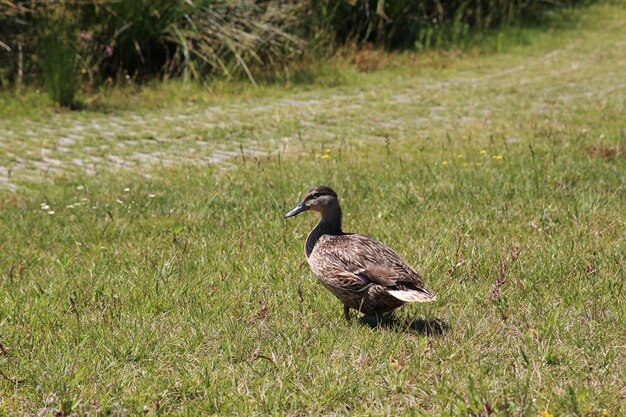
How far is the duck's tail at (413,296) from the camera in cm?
383

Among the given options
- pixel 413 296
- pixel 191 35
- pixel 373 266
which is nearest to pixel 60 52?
pixel 191 35

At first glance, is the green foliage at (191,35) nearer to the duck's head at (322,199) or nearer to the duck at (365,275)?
the duck's head at (322,199)

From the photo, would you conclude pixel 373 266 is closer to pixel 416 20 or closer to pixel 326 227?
pixel 326 227

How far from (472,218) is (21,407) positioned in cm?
376

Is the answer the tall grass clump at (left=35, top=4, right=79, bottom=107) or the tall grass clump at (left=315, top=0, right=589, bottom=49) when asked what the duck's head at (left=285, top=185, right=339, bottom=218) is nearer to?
the tall grass clump at (left=35, top=4, right=79, bottom=107)

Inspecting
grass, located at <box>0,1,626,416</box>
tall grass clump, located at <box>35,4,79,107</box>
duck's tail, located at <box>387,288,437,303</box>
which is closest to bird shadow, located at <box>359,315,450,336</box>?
grass, located at <box>0,1,626,416</box>

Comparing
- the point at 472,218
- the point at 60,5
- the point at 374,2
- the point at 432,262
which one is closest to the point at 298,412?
the point at 432,262

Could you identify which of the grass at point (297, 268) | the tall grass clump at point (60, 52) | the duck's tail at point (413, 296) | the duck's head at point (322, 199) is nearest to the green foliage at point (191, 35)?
the tall grass clump at point (60, 52)

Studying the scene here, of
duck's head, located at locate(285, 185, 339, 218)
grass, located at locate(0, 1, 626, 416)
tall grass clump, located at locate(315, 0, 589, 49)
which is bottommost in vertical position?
grass, located at locate(0, 1, 626, 416)

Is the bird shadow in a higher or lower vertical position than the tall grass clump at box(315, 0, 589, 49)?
lower

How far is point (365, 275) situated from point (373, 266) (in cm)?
7

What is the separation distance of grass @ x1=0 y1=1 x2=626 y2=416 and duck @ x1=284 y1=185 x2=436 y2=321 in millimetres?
163

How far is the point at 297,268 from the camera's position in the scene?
5199mm

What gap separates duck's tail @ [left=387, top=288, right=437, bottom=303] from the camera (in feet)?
12.6
